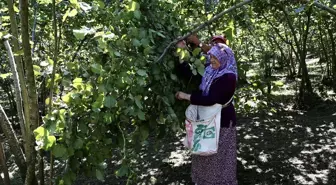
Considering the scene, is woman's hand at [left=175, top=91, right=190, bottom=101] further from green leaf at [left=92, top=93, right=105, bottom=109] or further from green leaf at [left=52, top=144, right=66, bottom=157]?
green leaf at [left=52, top=144, right=66, bottom=157]

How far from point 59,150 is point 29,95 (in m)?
0.93

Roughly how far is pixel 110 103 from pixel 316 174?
3275 millimetres

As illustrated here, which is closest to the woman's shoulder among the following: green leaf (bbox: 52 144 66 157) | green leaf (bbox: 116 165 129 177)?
green leaf (bbox: 116 165 129 177)

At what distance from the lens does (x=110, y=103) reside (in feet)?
6.05

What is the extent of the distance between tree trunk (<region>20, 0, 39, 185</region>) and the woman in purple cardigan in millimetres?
936

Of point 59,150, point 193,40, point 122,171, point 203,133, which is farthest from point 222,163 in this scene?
point 59,150

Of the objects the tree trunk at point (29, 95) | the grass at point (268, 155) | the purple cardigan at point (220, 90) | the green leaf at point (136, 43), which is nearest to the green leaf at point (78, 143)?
the green leaf at point (136, 43)

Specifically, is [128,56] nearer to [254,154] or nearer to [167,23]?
[167,23]

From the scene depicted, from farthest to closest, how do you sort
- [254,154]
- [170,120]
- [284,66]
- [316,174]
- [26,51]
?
1. [284,66]
2. [254,154]
3. [316,174]
4. [26,51]
5. [170,120]

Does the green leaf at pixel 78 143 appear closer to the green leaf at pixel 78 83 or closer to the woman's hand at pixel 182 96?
the green leaf at pixel 78 83

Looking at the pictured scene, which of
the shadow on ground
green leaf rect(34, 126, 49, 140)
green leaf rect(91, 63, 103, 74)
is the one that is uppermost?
green leaf rect(91, 63, 103, 74)

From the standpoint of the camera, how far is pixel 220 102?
2816mm

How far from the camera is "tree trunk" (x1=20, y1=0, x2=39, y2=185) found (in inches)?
98.0

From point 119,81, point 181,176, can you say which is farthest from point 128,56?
point 181,176
